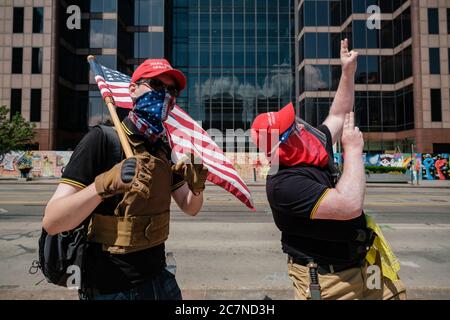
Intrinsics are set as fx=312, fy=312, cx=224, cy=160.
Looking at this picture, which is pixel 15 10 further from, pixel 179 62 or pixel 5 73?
pixel 179 62

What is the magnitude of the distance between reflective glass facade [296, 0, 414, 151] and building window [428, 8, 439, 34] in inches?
107

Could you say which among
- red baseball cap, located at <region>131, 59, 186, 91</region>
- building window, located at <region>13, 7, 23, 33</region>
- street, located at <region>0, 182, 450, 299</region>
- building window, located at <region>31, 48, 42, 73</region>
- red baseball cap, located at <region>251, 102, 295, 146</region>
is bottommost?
street, located at <region>0, 182, 450, 299</region>

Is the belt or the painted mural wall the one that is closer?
the belt

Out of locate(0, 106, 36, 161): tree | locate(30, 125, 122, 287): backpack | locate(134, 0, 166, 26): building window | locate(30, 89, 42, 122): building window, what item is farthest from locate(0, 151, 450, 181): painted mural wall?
locate(30, 125, 122, 287): backpack

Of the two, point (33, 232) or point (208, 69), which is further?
point (208, 69)

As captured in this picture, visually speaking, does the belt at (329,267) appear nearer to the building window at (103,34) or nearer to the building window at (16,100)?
the building window at (16,100)

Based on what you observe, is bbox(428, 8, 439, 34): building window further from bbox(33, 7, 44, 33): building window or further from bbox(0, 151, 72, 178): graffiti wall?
bbox(33, 7, 44, 33): building window

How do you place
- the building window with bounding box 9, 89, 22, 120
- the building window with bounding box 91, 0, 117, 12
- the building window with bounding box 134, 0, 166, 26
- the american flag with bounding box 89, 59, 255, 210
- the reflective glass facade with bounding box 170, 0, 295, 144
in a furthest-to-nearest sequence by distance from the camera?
the reflective glass facade with bounding box 170, 0, 295, 144 → the building window with bounding box 134, 0, 166, 26 → the building window with bounding box 91, 0, 117, 12 → the building window with bounding box 9, 89, 22, 120 → the american flag with bounding box 89, 59, 255, 210

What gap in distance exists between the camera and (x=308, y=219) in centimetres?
203

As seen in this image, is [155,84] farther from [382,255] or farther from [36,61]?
[36,61]

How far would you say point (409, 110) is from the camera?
37250mm

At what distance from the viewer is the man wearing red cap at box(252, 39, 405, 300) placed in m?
1.90
